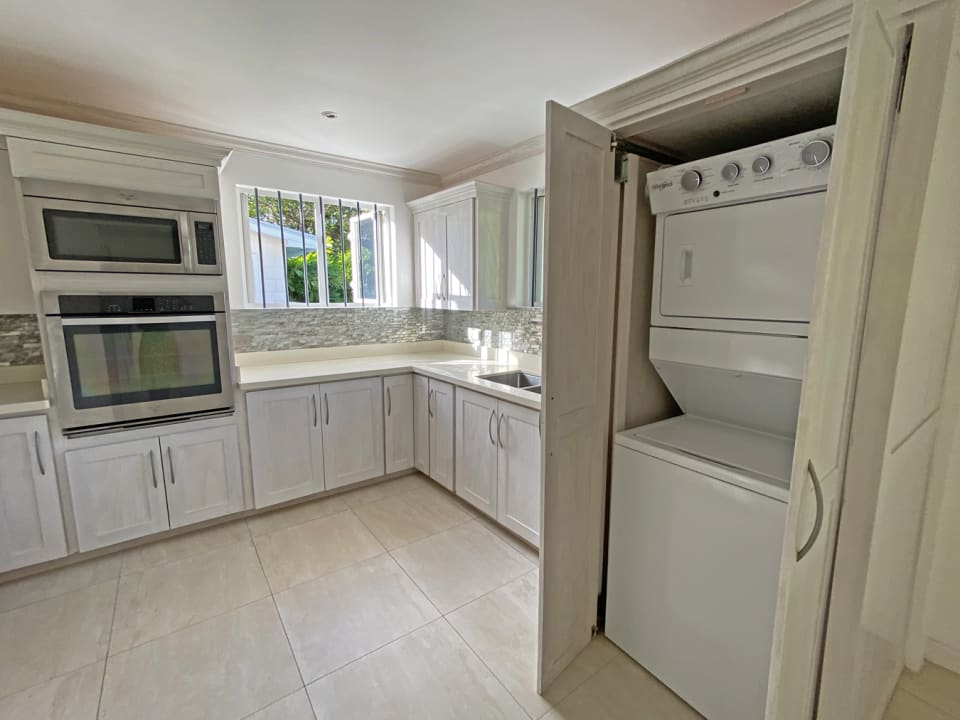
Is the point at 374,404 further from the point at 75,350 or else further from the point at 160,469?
the point at 75,350

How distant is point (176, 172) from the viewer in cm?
225

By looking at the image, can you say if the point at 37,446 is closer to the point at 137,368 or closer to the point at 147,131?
the point at 137,368

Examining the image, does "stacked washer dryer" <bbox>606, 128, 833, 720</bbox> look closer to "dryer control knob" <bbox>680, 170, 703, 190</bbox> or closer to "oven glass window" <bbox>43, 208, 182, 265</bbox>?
"dryer control knob" <bbox>680, 170, 703, 190</bbox>

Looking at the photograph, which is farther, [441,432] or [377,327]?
[377,327]

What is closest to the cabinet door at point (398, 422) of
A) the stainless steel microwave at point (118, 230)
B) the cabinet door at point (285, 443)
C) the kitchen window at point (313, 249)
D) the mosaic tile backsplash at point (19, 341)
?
the cabinet door at point (285, 443)

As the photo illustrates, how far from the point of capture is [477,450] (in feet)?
8.59

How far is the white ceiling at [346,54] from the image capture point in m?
1.54

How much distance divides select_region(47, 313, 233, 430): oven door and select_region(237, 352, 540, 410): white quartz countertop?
0.69 feet

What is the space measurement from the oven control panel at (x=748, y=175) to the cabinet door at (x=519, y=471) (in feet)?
3.82

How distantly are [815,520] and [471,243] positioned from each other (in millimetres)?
2601

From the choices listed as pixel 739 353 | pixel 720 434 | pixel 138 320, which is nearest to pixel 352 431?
pixel 138 320

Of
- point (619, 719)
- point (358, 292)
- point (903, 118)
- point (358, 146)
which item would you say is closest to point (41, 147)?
point (358, 146)

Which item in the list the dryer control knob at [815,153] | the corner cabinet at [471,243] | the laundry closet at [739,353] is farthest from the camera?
the corner cabinet at [471,243]

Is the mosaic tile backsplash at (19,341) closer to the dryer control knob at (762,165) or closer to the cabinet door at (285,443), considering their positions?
the cabinet door at (285,443)
